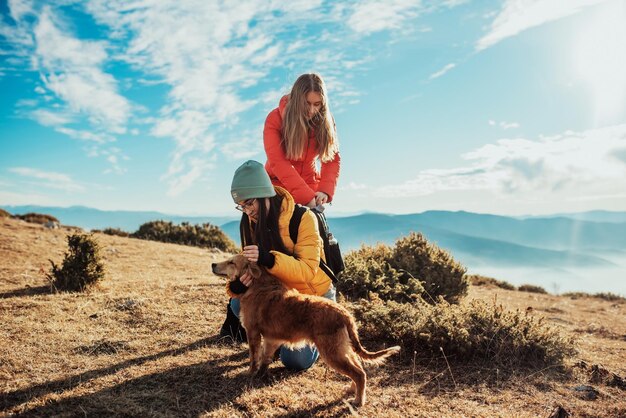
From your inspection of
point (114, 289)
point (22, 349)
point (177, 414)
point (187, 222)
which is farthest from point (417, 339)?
point (187, 222)

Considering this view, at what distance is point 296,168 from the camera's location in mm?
5234

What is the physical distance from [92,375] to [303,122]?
3711 mm

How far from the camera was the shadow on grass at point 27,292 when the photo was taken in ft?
23.5

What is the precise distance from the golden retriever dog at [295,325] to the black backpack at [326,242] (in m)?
0.55

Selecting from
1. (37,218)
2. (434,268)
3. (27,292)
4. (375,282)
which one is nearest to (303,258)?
(375,282)

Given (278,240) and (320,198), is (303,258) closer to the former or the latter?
(278,240)

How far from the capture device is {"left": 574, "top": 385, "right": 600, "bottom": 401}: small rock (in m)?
4.50

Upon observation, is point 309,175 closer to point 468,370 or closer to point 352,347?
point 352,347

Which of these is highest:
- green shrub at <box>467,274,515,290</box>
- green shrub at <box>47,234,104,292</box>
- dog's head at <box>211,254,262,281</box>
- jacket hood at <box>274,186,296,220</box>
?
jacket hood at <box>274,186,296,220</box>

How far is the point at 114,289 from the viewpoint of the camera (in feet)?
25.6

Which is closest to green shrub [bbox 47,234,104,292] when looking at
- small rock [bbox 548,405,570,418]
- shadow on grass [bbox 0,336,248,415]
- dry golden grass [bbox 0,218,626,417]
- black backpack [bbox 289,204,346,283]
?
dry golden grass [bbox 0,218,626,417]

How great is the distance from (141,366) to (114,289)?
12.5 ft

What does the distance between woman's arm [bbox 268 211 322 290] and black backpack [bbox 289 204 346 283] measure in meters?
0.06

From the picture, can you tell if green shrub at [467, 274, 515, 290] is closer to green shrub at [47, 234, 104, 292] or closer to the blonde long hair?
the blonde long hair
